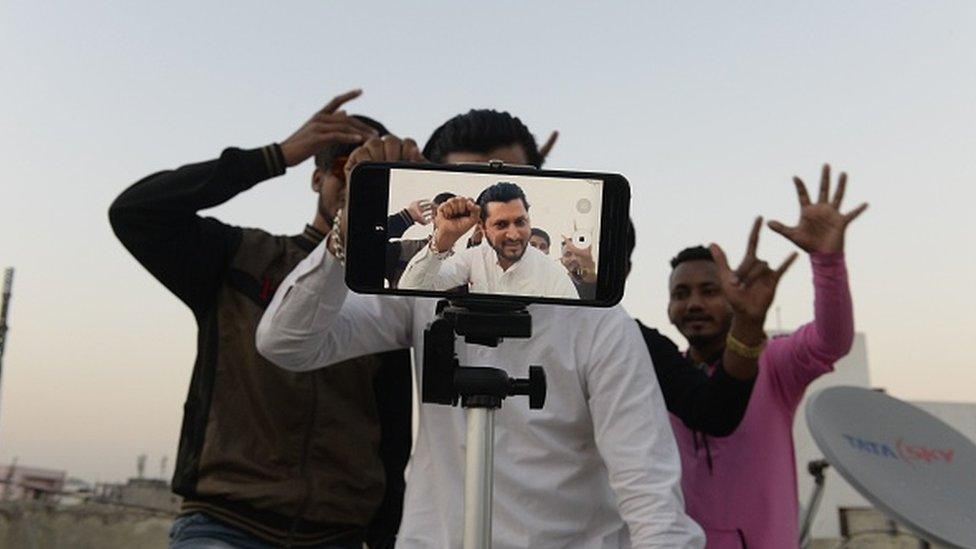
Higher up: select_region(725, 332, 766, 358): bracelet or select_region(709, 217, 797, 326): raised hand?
select_region(709, 217, 797, 326): raised hand

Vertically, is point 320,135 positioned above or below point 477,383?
above

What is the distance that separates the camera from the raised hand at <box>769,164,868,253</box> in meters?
2.26

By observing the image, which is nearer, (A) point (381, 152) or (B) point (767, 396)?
(A) point (381, 152)

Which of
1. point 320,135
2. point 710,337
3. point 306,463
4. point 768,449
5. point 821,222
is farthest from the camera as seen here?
point 710,337

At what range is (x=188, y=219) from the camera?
6.29 ft

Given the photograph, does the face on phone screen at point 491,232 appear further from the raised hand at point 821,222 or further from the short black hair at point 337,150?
the raised hand at point 821,222

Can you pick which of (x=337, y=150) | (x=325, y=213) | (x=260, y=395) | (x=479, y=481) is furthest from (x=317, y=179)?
(x=479, y=481)

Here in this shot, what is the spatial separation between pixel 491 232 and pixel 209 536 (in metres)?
0.96

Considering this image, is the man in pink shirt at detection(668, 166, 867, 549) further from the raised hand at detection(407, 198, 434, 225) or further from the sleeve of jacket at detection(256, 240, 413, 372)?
the raised hand at detection(407, 198, 434, 225)

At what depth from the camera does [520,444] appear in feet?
4.75

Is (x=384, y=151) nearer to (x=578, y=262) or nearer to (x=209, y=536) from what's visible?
(x=578, y=262)

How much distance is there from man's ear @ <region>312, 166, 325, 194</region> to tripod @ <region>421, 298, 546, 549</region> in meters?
1.18

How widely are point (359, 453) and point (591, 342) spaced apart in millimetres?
580

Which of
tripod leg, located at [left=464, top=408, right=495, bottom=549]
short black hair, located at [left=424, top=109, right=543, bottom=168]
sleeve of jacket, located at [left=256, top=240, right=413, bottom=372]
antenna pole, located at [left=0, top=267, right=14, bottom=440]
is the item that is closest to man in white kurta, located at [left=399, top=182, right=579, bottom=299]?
tripod leg, located at [left=464, top=408, right=495, bottom=549]
